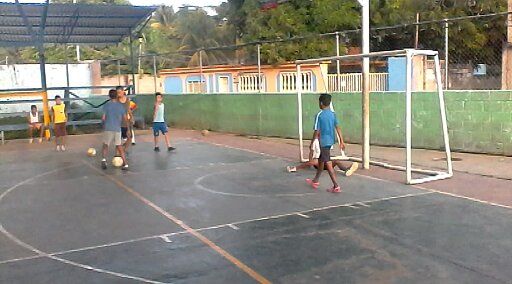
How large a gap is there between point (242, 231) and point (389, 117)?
9.14 metres

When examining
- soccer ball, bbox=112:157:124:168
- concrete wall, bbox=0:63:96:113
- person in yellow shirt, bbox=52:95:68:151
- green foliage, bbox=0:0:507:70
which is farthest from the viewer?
concrete wall, bbox=0:63:96:113

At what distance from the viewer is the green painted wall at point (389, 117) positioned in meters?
13.2

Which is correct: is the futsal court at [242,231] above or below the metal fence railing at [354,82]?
below

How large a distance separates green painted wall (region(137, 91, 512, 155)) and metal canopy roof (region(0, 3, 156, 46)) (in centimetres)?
471

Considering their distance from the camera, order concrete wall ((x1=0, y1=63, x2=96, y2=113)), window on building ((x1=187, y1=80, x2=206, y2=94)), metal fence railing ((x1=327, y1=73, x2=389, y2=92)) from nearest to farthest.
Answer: metal fence railing ((x1=327, y1=73, x2=389, y2=92))
window on building ((x1=187, y1=80, x2=206, y2=94))
concrete wall ((x1=0, y1=63, x2=96, y2=113))

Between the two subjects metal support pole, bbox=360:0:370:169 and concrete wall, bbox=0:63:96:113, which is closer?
metal support pole, bbox=360:0:370:169

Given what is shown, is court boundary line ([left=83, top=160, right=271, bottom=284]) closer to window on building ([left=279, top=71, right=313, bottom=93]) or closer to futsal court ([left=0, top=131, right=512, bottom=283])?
futsal court ([left=0, top=131, right=512, bottom=283])

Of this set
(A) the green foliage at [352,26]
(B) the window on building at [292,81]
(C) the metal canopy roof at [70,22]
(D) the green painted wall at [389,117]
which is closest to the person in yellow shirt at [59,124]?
(C) the metal canopy roof at [70,22]

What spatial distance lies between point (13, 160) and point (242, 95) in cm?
835

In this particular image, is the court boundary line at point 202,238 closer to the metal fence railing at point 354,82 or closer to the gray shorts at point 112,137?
the gray shorts at point 112,137

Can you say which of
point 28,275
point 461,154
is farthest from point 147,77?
point 28,275

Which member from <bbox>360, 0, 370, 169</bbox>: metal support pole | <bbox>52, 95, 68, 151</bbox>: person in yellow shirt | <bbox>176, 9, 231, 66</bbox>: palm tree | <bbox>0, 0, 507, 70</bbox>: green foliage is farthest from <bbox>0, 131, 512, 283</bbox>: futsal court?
<bbox>176, 9, 231, 66</bbox>: palm tree

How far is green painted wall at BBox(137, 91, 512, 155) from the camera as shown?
1320cm

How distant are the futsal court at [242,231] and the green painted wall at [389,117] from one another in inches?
160
